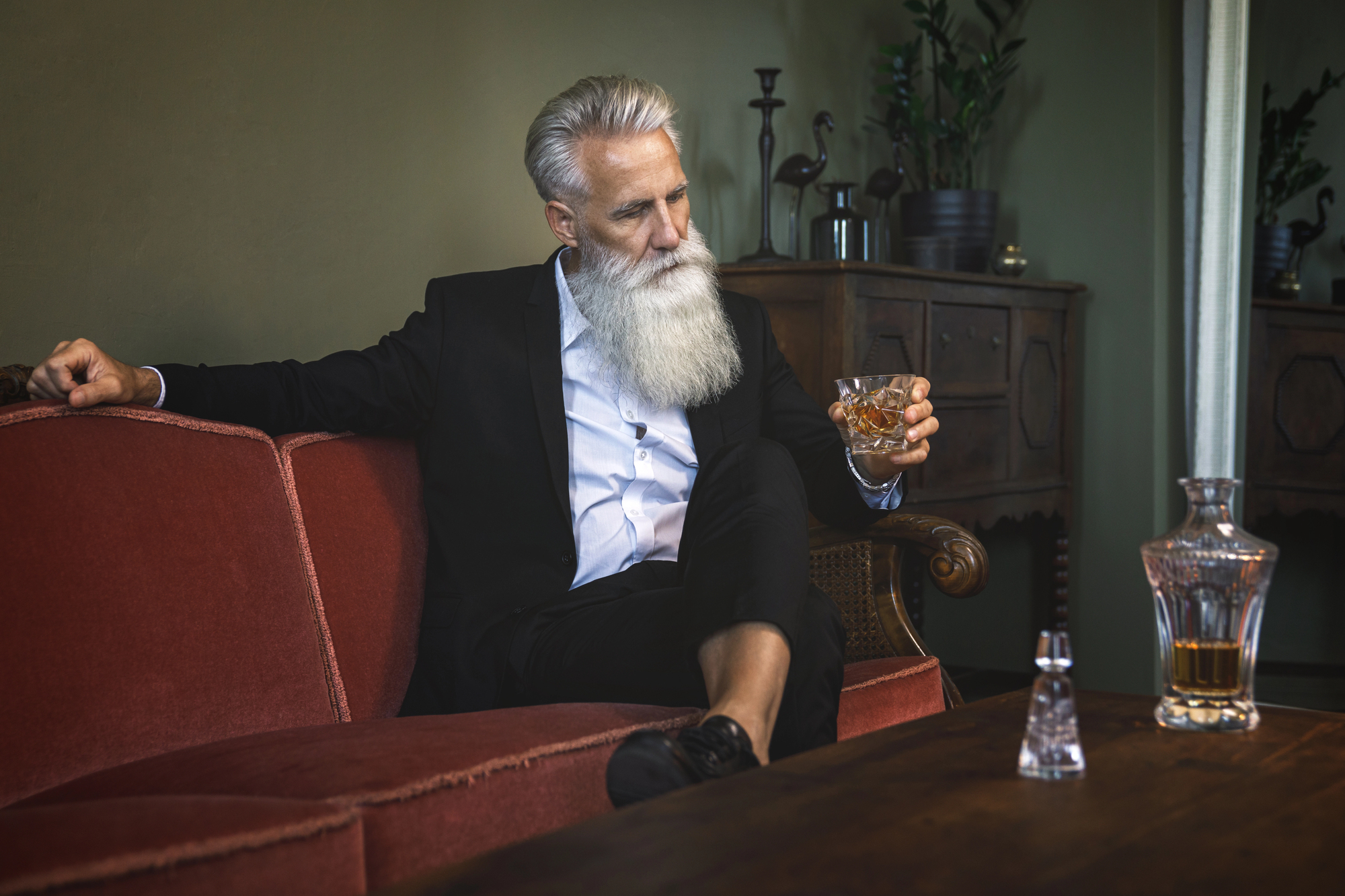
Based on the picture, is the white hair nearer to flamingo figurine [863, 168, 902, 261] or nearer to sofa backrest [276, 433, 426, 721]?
sofa backrest [276, 433, 426, 721]

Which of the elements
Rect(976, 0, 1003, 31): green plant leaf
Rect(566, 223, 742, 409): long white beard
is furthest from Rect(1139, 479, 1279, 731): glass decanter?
Rect(976, 0, 1003, 31): green plant leaf

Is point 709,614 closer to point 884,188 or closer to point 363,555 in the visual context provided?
point 363,555

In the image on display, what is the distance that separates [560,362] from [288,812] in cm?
109

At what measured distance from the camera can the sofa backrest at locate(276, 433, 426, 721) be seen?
73.3 inches

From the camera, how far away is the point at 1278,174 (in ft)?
13.3

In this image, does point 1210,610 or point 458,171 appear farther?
point 458,171

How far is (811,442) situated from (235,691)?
3.71 feet

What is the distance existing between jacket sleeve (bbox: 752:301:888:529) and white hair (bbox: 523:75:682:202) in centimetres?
43

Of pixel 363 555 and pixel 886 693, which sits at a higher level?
pixel 363 555

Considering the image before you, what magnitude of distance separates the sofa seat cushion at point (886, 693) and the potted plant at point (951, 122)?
6.35 ft

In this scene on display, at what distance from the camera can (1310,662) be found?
14.1 feet

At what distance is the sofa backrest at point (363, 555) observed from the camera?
73.3 inches

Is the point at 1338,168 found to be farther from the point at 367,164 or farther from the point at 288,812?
the point at 288,812

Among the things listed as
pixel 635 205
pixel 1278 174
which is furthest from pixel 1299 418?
pixel 635 205
